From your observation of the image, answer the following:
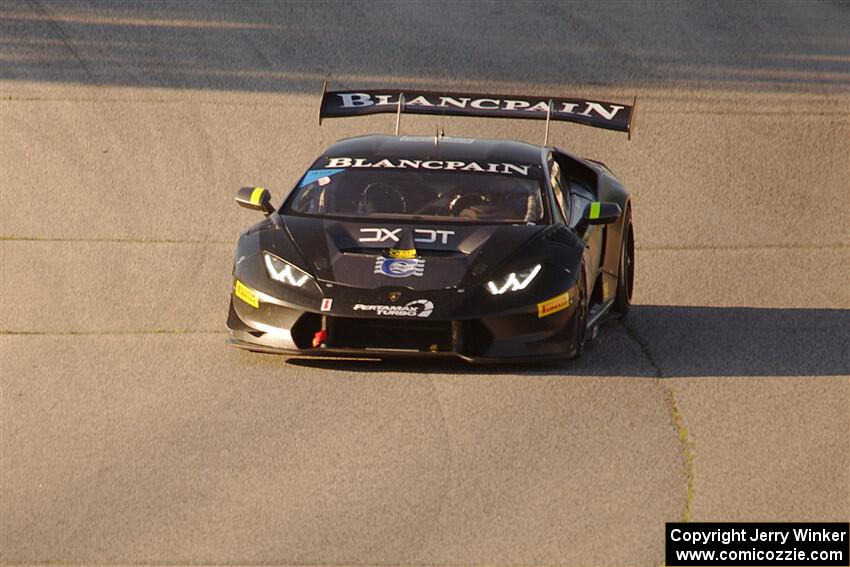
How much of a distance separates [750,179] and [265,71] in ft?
17.7

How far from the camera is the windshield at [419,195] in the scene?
37.4ft

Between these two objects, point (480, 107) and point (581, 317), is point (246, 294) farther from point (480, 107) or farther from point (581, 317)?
point (480, 107)

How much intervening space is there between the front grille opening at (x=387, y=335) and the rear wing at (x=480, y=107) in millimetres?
2611

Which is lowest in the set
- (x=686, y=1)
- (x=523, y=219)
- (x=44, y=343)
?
(x=44, y=343)

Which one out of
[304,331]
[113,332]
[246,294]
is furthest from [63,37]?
[304,331]

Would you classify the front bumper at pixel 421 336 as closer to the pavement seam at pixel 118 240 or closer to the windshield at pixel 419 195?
the windshield at pixel 419 195

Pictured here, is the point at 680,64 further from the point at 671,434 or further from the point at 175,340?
the point at 671,434

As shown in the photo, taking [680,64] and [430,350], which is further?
[680,64]

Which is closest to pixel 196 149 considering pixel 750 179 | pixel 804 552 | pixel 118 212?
pixel 118 212

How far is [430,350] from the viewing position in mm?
10227

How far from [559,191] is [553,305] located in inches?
67.7

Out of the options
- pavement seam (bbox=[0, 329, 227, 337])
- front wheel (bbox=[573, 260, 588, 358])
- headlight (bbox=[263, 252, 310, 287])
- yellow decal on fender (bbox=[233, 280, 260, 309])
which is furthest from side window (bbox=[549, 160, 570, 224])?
pavement seam (bbox=[0, 329, 227, 337])

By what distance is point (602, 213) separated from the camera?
37.6ft

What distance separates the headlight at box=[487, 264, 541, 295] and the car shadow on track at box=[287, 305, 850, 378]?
499mm
